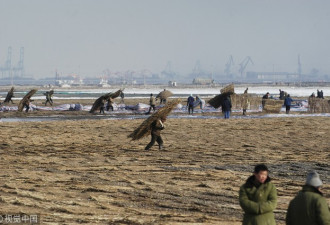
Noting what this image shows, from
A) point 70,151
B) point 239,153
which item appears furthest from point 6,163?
point 239,153

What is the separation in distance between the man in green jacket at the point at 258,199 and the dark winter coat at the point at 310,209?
0.37 meters

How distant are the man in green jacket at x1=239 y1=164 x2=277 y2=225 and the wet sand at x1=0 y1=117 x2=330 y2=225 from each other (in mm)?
3147

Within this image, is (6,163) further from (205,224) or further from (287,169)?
(205,224)

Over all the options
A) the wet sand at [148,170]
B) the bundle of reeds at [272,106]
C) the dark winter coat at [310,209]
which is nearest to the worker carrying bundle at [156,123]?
the wet sand at [148,170]

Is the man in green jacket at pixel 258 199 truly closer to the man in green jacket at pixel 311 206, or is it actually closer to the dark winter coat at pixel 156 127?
the man in green jacket at pixel 311 206

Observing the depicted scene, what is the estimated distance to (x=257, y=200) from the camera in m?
7.04

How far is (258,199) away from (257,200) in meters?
0.02

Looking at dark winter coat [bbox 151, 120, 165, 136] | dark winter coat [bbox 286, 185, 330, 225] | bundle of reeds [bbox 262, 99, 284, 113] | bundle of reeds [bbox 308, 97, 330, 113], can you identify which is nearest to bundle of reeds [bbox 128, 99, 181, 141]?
dark winter coat [bbox 151, 120, 165, 136]

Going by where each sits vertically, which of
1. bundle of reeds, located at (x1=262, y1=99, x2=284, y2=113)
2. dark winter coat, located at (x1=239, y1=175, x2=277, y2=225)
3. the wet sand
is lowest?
the wet sand

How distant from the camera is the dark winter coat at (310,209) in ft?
21.4

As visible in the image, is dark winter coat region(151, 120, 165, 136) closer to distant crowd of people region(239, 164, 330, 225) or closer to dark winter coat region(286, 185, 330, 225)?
distant crowd of people region(239, 164, 330, 225)

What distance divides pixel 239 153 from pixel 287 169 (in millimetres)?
3795

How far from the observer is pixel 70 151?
20.8 meters

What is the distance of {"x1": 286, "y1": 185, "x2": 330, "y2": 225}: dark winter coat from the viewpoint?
21.4 ft
